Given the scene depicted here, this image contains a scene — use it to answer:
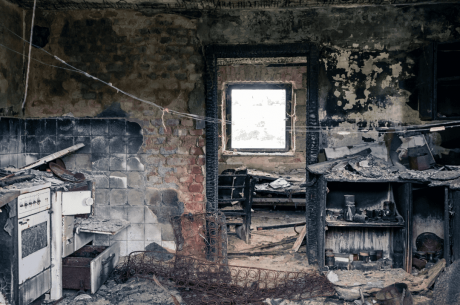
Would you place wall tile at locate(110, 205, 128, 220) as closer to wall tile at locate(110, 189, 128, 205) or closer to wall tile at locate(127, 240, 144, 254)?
wall tile at locate(110, 189, 128, 205)

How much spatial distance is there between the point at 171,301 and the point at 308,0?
322 centimetres

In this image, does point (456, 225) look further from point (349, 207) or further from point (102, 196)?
point (102, 196)

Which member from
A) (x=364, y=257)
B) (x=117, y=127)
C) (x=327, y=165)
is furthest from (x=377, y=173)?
(x=117, y=127)

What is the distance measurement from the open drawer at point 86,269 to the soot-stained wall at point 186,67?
0.60m

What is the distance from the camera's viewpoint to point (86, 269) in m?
2.95

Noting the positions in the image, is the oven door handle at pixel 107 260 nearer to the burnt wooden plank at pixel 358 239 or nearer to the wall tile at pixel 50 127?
the wall tile at pixel 50 127

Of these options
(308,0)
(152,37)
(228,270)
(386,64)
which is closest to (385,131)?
(386,64)

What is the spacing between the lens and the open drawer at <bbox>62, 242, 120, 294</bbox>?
9.64 ft

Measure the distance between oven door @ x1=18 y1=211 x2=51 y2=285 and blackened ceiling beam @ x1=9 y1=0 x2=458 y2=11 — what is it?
88.4 inches

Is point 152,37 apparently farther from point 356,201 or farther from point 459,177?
point 459,177

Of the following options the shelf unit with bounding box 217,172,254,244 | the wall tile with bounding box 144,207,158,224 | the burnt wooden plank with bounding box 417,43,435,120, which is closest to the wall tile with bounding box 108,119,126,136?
the wall tile with bounding box 144,207,158,224

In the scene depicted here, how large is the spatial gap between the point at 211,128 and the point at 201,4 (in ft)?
4.32

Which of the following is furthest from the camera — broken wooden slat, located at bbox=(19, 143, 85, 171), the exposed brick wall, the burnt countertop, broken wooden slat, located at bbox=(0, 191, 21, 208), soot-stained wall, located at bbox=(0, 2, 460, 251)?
the exposed brick wall

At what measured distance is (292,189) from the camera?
18.4 feet
